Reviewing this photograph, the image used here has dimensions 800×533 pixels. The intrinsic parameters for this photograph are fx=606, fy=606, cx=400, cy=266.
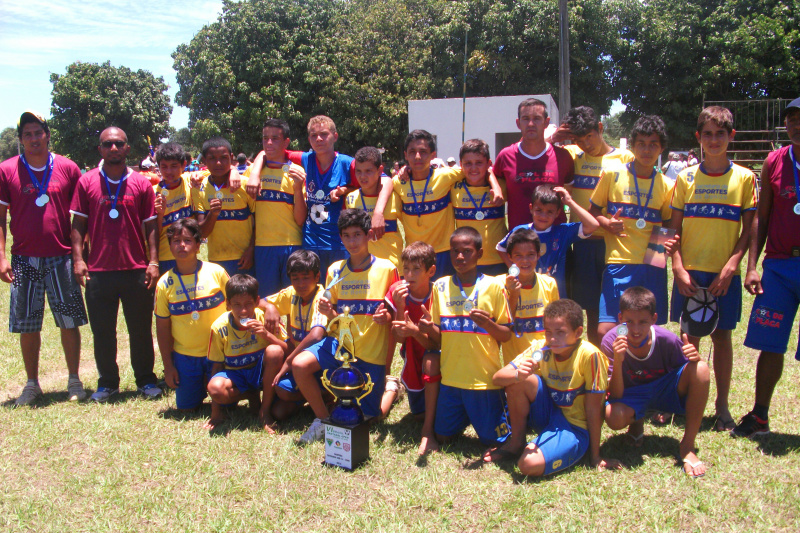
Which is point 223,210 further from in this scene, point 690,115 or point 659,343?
point 690,115

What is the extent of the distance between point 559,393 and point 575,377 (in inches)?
5.7

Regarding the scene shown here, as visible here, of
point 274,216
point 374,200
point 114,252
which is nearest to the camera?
point 374,200

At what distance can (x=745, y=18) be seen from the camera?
78.6 feet

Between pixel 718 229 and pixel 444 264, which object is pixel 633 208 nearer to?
pixel 718 229

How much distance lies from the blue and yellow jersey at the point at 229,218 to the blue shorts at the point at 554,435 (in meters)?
3.03

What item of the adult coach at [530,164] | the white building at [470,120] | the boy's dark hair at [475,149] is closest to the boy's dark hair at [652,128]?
the adult coach at [530,164]

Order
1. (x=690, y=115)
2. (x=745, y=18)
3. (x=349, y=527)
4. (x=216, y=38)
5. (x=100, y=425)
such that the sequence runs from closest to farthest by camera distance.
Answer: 1. (x=349, y=527)
2. (x=100, y=425)
3. (x=745, y=18)
4. (x=690, y=115)
5. (x=216, y=38)

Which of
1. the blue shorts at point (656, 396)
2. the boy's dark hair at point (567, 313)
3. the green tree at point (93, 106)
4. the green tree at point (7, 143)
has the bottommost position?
the blue shorts at point (656, 396)

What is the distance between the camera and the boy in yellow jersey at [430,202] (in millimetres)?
Answer: 4863

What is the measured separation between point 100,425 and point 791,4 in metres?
28.7

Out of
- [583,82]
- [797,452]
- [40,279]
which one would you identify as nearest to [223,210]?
[40,279]

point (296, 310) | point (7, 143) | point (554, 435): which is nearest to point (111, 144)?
point (296, 310)

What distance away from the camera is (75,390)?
5.25 metres

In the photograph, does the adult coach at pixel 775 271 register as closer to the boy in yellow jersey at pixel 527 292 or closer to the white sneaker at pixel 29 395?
the boy in yellow jersey at pixel 527 292
